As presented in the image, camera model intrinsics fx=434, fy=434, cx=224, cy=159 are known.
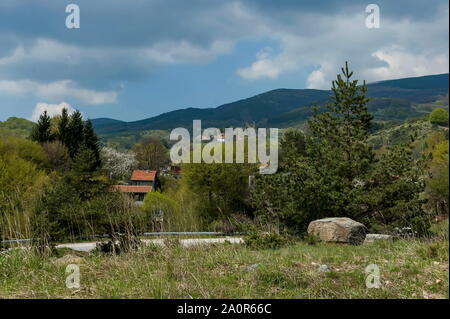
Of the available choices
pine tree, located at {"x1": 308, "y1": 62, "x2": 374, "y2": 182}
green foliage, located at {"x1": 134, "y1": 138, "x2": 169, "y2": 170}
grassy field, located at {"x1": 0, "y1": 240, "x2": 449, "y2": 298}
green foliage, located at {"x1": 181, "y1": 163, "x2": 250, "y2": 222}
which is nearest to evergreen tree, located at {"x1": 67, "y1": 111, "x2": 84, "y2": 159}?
green foliage, located at {"x1": 181, "y1": 163, "x2": 250, "y2": 222}

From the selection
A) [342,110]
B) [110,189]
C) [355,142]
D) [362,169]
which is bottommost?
[110,189]

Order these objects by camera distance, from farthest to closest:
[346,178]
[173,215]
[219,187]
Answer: [219,187] < [346,178] < [173,215]

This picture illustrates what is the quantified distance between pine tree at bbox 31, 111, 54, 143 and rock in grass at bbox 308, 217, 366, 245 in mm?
41685

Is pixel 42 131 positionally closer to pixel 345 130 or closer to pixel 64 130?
pixel 64 130

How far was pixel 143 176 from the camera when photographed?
212 ft

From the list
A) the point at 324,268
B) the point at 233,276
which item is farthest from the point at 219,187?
the point at 233,276

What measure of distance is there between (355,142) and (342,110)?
6.22ft

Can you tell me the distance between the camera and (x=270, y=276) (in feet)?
21.9

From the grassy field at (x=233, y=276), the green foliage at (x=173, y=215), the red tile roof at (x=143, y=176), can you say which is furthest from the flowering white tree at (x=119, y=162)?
the grassy field at (x=233, y=276)

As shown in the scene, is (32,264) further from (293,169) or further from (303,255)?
(293,169)

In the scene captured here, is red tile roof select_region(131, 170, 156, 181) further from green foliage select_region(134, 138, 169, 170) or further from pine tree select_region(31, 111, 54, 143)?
pine tree select_region(31, 111, 54, 143)

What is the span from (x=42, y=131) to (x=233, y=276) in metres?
47.6
